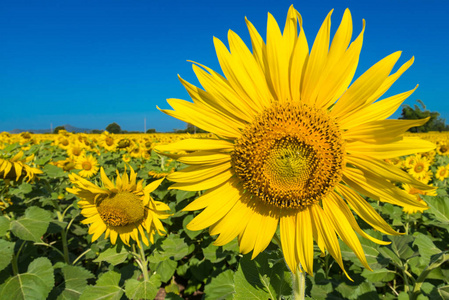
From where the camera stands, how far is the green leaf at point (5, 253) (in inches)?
99.7

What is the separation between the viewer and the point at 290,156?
4.12ft

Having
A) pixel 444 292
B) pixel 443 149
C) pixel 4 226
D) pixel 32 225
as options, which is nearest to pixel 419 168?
pixel 444 292

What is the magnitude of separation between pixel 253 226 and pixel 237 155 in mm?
361

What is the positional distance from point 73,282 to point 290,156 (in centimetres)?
330

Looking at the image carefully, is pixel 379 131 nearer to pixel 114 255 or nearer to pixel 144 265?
pixel 144 265

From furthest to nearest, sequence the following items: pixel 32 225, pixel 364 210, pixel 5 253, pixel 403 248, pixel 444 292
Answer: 1. pixel 32 225
2. pixel 5 253
3. pixel 403 248
4. pixel 444 292
5. pixel 364 210

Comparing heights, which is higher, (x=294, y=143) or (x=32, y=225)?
(x=294, y=143)

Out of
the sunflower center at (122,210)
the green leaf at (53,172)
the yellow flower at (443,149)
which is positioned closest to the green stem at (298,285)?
the sunflower center at (122,210)

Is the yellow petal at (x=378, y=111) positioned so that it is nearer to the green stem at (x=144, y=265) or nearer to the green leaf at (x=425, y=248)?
the green leaf at (x=425, y=248)

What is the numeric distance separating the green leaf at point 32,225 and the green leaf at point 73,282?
670 mm

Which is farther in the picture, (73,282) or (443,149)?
(443,149)

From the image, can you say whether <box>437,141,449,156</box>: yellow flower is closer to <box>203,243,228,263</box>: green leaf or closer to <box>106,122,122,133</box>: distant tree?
<box>203,243,228,263</box>: green leaf

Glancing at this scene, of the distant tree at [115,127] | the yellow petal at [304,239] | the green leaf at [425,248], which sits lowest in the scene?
the green leaf at [425,248]

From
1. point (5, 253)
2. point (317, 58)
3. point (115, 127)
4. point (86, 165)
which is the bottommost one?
point (5, 253)
